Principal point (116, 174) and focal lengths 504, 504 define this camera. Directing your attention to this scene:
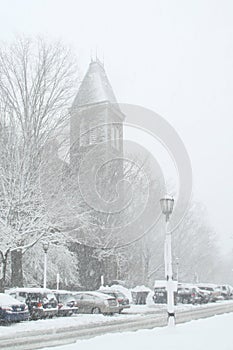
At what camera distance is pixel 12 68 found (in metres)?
30.8

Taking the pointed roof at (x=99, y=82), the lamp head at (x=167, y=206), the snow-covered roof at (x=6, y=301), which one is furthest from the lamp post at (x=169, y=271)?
the pointed roof at (x=99, y=82)

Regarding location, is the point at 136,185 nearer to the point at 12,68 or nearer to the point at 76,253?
the point at 76,253

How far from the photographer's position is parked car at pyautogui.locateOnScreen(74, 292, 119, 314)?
27.6 meters

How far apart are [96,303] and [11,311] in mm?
7964

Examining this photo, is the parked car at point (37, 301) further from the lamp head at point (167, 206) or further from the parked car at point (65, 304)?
the lamp head at point (167, 206)

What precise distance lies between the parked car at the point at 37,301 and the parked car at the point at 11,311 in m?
1.94

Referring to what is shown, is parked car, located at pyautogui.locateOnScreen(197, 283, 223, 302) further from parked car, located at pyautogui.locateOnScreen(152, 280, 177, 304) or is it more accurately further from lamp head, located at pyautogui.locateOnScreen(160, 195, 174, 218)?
lamp head, located at pyautogui.locateOnScreen(160, 195, 174, 218)

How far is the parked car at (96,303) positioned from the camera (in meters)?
27.6

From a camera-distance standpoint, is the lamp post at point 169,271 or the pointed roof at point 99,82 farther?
the pointed roof at point 99,82

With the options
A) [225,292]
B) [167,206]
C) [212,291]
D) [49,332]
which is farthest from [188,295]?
[167,206]

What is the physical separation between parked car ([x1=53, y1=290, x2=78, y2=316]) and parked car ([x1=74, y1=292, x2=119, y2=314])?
1.00m

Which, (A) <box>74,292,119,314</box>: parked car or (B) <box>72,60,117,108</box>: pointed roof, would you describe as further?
(B) <box>72,60,117,108</box>: pointed roof

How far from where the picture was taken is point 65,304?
84.4 feet

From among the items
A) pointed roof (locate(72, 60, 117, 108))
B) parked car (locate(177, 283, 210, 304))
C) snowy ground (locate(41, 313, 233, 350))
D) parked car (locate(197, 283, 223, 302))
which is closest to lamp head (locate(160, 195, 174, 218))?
snowy ground (locate(41, 313, 233, 350))
